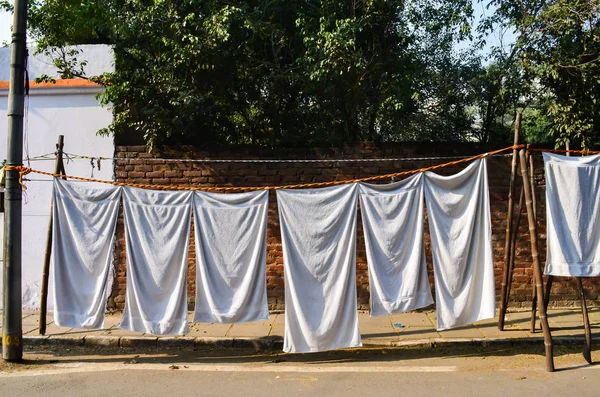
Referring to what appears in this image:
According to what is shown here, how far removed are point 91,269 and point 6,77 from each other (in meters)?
4.90

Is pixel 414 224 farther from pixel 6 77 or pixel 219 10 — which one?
pixel 6 77

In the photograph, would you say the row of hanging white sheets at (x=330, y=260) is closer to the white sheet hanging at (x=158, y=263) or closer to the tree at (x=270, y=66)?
the white sheet hanging at (x=158, y=263)

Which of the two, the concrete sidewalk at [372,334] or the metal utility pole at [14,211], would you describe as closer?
the metal utility pole at [14,211]

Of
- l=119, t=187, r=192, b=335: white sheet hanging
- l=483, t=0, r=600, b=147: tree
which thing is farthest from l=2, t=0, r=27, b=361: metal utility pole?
l=483, t=0, r=600, b=147: tree

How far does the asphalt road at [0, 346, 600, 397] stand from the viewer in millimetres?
5652

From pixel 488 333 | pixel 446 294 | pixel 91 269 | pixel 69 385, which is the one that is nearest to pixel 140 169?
pixel 91 269

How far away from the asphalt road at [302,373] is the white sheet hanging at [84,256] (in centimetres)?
59

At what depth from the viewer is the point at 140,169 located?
30.1 ft

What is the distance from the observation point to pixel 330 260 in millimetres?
6715

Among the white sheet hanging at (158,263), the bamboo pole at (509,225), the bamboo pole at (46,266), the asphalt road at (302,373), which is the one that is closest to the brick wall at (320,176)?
the bamboo pole at (46,266)

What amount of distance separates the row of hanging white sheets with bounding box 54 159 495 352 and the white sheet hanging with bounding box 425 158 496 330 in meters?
0.01

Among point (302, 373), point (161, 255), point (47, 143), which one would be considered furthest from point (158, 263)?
point (47, 143)

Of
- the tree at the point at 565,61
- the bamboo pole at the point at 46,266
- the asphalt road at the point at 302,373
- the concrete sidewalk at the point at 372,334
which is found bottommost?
the asphalt road at the point at 302,373

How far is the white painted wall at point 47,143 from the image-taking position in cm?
938
